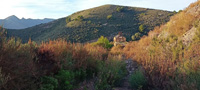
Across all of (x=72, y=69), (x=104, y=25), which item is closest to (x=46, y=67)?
(x=72, y=69)

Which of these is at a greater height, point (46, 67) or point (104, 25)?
point (104, 25)

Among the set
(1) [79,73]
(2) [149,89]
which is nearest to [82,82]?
(1) [79,73]

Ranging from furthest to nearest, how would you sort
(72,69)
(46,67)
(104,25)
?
(104,25), (72,69), (46,67)

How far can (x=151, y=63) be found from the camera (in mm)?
4867

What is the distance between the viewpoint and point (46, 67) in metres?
4.39

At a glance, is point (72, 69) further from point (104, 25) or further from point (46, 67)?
point (104, 25)

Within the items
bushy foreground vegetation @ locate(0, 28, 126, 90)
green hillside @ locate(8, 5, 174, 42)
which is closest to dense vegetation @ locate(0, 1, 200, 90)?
bushy foreground vegetation @ locate(0, 28, 126, 90)

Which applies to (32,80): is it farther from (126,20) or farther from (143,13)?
(143,13)

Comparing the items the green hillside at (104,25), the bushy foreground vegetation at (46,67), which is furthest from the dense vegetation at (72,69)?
the green hillside at (104,25)

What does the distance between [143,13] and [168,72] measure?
151ft

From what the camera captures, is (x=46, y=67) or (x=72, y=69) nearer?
(x=46, y=67)

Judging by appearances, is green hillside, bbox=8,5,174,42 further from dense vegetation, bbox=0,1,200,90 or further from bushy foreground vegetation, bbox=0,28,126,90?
bushy foreground vegetation, bbox=0,28,126,90

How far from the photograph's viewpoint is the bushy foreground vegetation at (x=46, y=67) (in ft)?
10.9

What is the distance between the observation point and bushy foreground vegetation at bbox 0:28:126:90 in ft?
10.9
